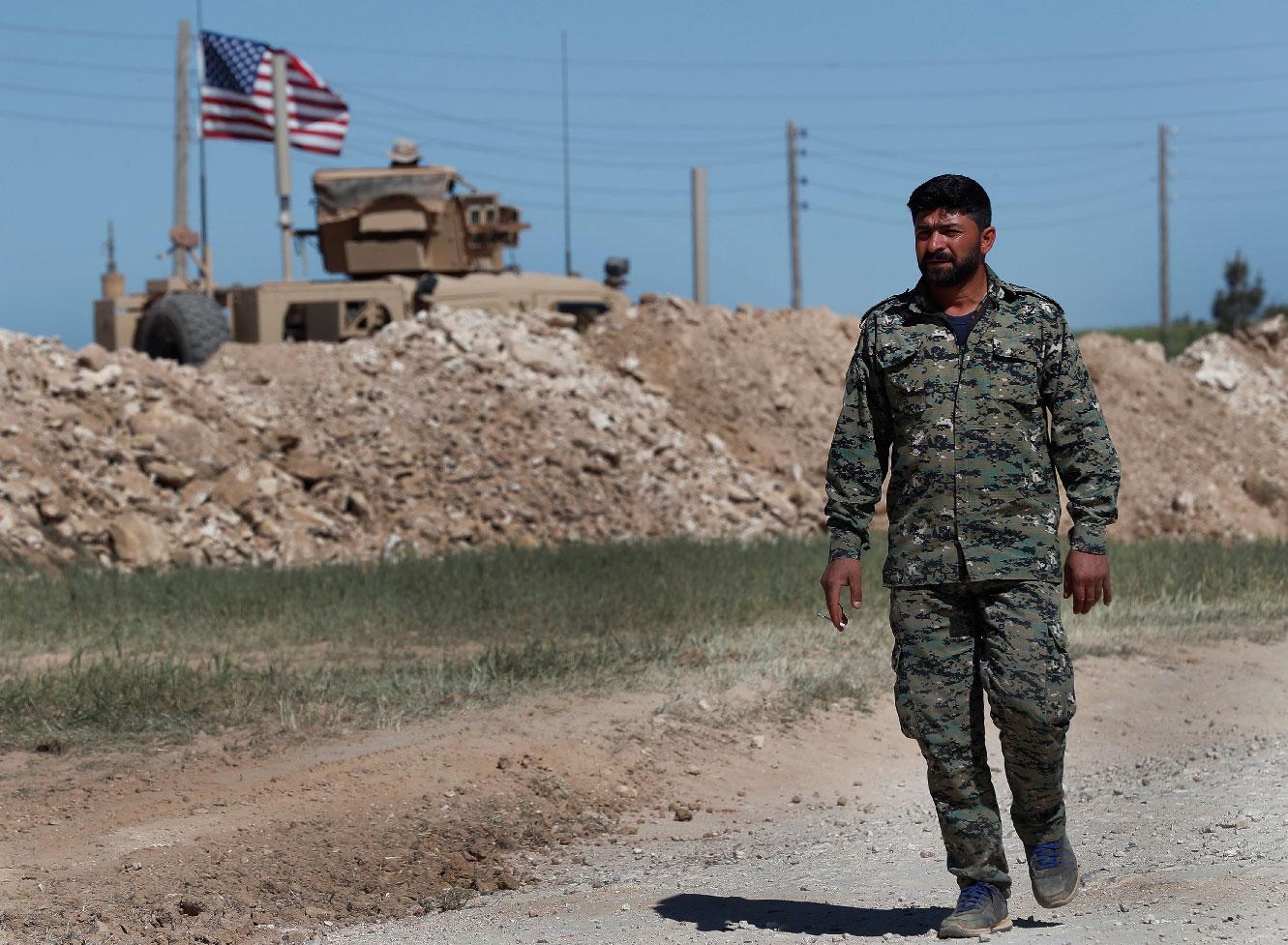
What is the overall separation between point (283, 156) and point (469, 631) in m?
13.8

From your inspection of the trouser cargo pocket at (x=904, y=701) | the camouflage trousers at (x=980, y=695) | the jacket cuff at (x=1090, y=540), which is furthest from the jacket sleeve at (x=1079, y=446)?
the trouser cargo pocket at (x=904, y=701)

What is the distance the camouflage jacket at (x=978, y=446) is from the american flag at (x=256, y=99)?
22.5 meters

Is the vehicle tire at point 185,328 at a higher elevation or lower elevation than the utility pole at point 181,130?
lower

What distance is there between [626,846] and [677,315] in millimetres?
20556

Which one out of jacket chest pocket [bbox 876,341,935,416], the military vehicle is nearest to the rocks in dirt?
the military vehicle

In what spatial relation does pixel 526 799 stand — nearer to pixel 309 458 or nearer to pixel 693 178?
pixel 309 458

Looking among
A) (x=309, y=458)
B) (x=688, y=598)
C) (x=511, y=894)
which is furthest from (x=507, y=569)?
(x=511, y=894)

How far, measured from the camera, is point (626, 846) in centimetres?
677

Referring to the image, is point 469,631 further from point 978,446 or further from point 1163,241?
point 1163,241

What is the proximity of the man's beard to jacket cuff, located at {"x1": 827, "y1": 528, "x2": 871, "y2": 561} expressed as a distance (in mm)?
721

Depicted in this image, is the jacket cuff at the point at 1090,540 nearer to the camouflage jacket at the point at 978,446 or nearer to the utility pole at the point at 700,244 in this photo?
the camouflage jacket at the point at 978,446

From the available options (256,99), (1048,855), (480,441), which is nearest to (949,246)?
(1048,855)

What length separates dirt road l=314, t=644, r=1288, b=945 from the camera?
5.07 m

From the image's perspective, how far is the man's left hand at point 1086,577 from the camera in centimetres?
477
